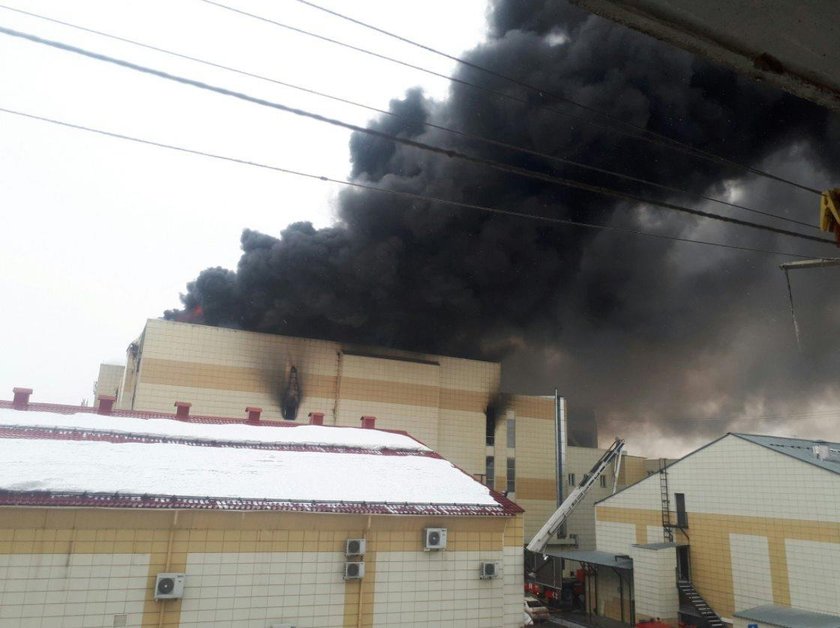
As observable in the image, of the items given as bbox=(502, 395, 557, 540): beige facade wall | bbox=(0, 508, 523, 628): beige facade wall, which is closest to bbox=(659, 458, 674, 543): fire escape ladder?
bbox=(502, 395, 557, 540): beige facade wall

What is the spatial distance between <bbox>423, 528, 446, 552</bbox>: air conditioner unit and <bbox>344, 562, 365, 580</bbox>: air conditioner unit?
1.49 metres

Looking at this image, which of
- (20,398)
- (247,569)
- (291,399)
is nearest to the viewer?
(247,569)

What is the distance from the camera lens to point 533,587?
25219 millimetres

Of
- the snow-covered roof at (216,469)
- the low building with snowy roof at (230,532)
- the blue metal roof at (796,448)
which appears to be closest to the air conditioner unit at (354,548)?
the low building with snowy roof at (230,532)

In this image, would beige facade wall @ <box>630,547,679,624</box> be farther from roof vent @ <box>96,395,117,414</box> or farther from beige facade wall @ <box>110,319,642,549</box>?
roof vent @ <box>96,395,117,414</box>

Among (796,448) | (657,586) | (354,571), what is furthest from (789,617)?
(354,571)

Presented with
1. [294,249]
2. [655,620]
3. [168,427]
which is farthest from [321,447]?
[294,249]

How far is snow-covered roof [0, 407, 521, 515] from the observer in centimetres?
1059

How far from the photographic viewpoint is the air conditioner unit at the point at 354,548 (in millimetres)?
11805

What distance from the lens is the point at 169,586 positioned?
1035cm

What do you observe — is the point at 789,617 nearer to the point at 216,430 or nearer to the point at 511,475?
the point at 511,475

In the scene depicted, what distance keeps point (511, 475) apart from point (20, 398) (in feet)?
76.7

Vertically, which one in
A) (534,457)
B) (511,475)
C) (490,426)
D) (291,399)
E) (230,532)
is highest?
(291,399)

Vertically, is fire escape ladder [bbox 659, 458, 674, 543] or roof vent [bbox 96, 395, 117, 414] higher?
roof vent [bbox 96, 395, 117, 414]
